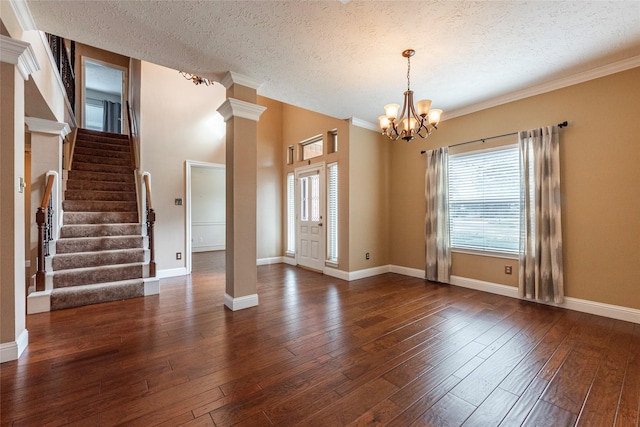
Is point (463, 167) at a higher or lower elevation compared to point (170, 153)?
lower

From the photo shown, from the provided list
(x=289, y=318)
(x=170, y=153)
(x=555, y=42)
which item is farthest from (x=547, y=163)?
(x=170, y=153)

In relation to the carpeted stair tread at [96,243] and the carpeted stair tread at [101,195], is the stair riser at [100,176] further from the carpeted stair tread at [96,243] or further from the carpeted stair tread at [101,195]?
the carpeted stair tread at [96,243]

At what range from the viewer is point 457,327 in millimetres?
Answer: 2789

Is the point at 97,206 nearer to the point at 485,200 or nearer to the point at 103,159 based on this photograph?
the point at 103,159

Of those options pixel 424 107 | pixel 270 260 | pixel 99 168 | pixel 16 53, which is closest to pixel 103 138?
pixel 99 168

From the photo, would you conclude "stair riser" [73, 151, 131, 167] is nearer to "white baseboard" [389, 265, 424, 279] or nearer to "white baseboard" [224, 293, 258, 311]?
"white baseboard" [224, 293, 258, 311]

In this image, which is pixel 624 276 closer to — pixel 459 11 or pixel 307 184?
pixel 459 11

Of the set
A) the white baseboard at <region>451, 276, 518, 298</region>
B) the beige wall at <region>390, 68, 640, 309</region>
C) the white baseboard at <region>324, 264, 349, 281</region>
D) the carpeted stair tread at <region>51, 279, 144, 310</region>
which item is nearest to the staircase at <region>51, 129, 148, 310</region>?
the carpeted stair tread at <region>51, 279, 144, 310</region>

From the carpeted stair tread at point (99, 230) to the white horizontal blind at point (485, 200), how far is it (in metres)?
5.17

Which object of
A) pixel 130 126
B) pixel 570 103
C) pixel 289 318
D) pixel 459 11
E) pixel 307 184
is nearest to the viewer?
pixel 459 11

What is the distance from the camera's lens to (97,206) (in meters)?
4.61

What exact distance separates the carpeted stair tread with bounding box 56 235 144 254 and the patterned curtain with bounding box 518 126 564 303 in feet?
18.3

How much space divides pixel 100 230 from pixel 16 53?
279 centimetres

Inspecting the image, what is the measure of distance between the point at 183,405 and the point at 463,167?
4.48m
